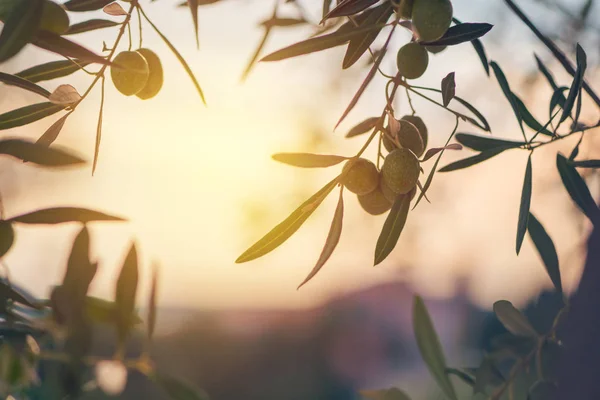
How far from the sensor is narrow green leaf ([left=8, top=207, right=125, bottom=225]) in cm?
58

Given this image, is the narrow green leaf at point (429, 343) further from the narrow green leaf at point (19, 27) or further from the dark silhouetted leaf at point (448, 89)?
the narrow green leaf at point (19, 27)

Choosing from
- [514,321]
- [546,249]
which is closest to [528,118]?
[546,249]

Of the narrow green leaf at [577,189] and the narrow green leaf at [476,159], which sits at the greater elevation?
the narrow green leaf at [476,159]

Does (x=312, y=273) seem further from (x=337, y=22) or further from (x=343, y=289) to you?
(x=343, y=289)

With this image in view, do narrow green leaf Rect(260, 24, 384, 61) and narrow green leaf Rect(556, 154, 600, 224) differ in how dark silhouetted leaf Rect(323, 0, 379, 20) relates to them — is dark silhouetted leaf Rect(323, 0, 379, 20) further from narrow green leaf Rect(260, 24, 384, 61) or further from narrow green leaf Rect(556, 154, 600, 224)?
narrow green leaf Rect(556, 154, 600, 224)

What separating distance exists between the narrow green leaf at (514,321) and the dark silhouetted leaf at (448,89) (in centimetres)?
34

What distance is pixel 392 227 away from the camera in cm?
79

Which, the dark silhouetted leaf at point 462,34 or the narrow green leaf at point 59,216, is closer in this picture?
the narrow green leaf at point 59,216

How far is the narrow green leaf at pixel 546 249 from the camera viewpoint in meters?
0.91

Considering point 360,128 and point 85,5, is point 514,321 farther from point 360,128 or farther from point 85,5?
point 85,5

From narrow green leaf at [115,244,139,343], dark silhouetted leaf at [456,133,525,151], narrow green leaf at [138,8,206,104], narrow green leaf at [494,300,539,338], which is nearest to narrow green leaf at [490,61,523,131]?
dark silhouetted leaf at [456,133,525,151]

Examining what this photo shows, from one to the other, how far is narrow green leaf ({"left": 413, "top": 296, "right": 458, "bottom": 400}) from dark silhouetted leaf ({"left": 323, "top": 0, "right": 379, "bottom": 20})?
0.42 m

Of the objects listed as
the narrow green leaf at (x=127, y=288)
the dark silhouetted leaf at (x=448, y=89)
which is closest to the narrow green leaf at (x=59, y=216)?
the narrow green leaf at (x=127, y=288)

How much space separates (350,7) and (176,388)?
0.48 meters
